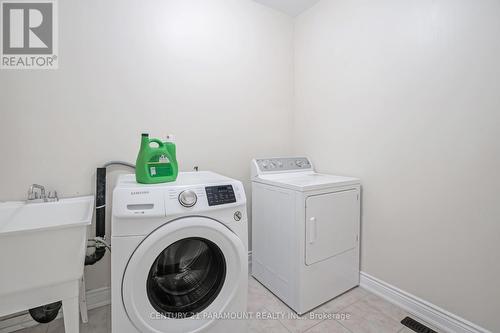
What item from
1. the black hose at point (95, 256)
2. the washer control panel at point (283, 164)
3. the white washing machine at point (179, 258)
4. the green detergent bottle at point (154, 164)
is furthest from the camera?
the washer control panel at point (283, 164)

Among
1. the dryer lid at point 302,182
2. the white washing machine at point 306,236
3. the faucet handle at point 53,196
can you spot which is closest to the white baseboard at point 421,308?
the white washing machine at point 306,236

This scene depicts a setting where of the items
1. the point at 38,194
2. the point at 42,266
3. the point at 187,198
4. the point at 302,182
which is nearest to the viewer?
the point at 42,266

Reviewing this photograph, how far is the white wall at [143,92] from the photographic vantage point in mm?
1434

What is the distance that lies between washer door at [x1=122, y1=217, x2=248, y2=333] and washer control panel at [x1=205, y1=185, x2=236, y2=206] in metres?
0.10

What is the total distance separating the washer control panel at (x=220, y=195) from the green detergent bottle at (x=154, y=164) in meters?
0.30

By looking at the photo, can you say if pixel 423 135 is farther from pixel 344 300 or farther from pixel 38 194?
pixel 38 194

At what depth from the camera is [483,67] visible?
1261mm

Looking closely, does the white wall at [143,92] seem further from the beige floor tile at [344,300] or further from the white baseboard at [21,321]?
the beige floor tile at [344,300]

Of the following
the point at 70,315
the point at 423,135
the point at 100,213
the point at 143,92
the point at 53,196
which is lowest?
the point at 70,315

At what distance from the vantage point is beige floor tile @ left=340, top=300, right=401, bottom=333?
1.42 m

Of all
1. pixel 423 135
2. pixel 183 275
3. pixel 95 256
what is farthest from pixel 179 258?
pixel 423 135

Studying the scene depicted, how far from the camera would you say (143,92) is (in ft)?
5.68

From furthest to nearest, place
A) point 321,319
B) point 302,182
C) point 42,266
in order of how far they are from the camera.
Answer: point 302,182
point 321,319
point 42,266

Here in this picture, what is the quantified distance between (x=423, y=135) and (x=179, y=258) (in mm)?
1649
